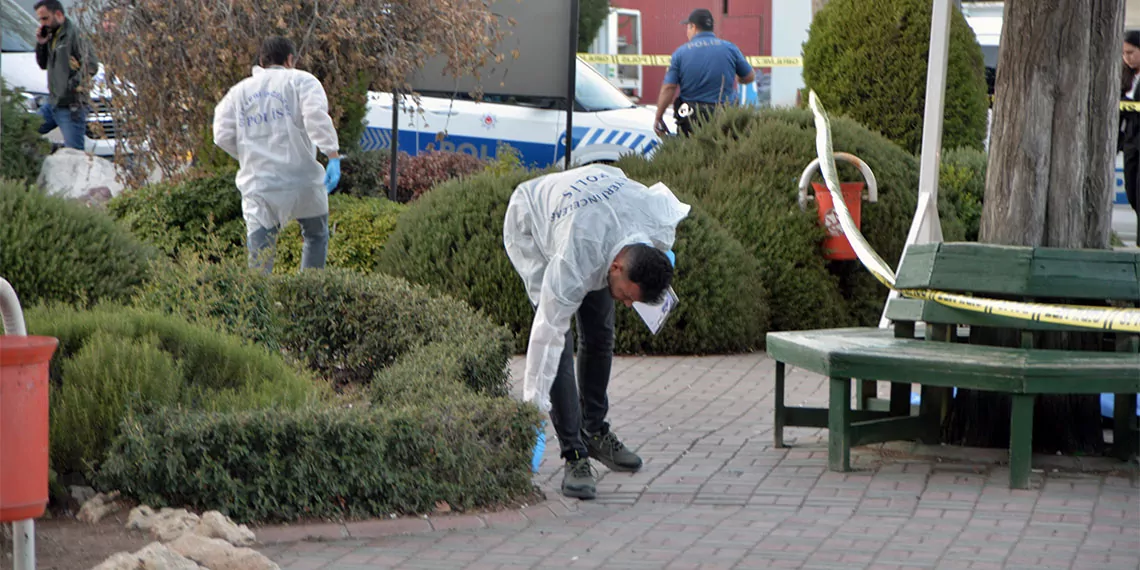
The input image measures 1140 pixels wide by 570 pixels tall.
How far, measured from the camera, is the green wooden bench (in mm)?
5297

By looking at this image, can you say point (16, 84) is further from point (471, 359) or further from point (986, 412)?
point (986, 412)

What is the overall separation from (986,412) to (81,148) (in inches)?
388

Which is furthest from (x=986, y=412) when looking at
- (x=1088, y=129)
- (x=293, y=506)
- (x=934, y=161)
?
(x=293, y=506)

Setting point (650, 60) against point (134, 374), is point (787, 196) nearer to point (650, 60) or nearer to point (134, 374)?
point (134, 374)

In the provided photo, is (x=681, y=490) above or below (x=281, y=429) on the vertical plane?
below

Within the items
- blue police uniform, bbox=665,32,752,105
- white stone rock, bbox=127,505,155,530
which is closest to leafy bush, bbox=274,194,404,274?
blue police uniform, bbox=665,32,752,105

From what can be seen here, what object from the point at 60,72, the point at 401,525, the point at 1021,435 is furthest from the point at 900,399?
the point at 60,72

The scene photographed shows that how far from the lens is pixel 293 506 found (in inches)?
186

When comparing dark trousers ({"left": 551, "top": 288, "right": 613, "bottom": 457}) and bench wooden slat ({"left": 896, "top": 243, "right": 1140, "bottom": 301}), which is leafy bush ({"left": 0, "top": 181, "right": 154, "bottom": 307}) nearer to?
dark trousers ({"left": 551, "top": 288, "right": 613, "bottom": 457})

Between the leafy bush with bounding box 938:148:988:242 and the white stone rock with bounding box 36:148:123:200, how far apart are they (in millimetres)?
6833

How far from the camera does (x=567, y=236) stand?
5121mm

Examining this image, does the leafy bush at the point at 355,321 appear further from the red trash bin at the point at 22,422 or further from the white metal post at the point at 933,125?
the red trash bin at the point at 22,422

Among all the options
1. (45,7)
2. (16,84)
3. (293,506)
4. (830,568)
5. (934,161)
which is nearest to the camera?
(830,568)

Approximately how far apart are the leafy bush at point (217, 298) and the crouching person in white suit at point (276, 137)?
1.98 meters
